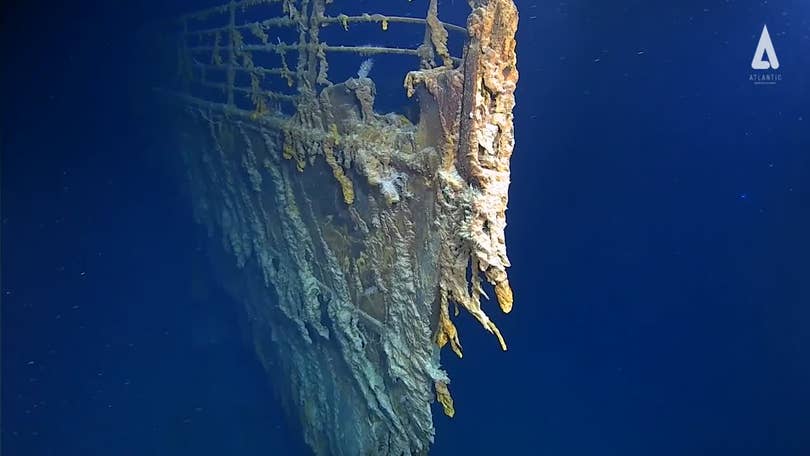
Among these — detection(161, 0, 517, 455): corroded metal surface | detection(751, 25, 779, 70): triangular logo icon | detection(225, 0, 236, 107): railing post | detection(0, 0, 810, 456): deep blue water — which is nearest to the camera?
detection(161, 0, 517, 455): corroded metal surface

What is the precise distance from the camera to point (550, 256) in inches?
159

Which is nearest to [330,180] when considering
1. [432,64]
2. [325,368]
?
[432,64]

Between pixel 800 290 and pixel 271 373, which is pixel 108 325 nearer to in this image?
pixel 271 373

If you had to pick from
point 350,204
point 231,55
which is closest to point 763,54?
point 350,204

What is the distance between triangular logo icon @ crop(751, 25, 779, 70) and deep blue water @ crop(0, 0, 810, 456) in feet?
0.12

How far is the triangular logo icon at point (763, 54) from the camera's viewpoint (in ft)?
11.2

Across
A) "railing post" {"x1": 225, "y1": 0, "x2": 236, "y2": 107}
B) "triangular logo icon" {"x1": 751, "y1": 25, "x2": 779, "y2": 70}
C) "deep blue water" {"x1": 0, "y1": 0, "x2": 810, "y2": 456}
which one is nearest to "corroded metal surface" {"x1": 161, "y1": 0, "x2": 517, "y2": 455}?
"railing post" {"x1": 225, "y1": 0, "x2": 236, "y2": 107}

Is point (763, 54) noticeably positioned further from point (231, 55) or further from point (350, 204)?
point (231, 55)

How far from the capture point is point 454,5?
2.73 metres

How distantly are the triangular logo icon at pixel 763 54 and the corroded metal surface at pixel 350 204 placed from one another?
6.57 ft

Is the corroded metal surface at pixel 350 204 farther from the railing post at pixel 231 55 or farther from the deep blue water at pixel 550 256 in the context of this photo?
the deep blue water at pixel 550 256

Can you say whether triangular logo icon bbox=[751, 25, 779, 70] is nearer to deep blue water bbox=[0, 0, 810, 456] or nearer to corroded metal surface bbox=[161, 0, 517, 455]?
deep blue water bbox=[0, 0, 810, 456]

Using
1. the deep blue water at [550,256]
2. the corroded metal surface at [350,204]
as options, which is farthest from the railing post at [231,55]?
the deep blue water at [550,256]

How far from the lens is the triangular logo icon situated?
340cm
